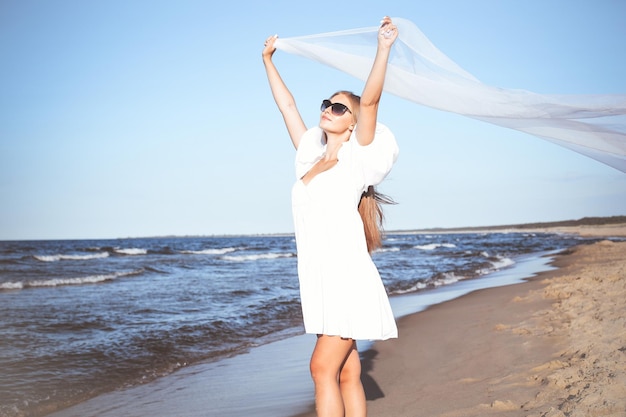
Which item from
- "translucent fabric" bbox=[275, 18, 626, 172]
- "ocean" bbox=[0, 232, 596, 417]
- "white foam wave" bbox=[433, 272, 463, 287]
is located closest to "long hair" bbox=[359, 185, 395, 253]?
"translucent fabric" bbox=[275, 18, 626, 172]

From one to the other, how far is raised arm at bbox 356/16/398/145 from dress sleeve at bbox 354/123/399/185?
57 millimetres

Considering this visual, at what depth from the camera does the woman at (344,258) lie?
2465mm

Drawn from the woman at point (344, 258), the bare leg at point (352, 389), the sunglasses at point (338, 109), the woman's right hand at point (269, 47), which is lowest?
the bare leg at point (352, 389)

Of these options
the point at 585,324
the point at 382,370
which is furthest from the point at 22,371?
the point at 585,324

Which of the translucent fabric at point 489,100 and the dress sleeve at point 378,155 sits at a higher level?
the translucent fabric at point 489,100

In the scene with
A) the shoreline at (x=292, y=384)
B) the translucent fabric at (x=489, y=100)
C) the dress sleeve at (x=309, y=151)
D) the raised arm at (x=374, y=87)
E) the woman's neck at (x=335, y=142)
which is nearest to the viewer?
the raised arm at (x=374, y=87)

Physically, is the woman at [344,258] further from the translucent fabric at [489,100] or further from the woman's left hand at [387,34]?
the translucent fabric at [489,100]

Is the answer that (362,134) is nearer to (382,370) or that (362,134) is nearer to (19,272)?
(382,370)

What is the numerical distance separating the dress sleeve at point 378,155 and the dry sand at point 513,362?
172 centimetres

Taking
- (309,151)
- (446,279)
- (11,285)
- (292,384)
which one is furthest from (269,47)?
(11,285)

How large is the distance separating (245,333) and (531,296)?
4.67 meters

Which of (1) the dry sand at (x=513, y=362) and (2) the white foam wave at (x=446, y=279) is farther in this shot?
(2) the white foam wave at (x=446, y=279)

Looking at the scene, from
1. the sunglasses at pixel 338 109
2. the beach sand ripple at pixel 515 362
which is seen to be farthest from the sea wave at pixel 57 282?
the sunglasses at pixel 338 109

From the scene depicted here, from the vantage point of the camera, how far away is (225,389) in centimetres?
497
